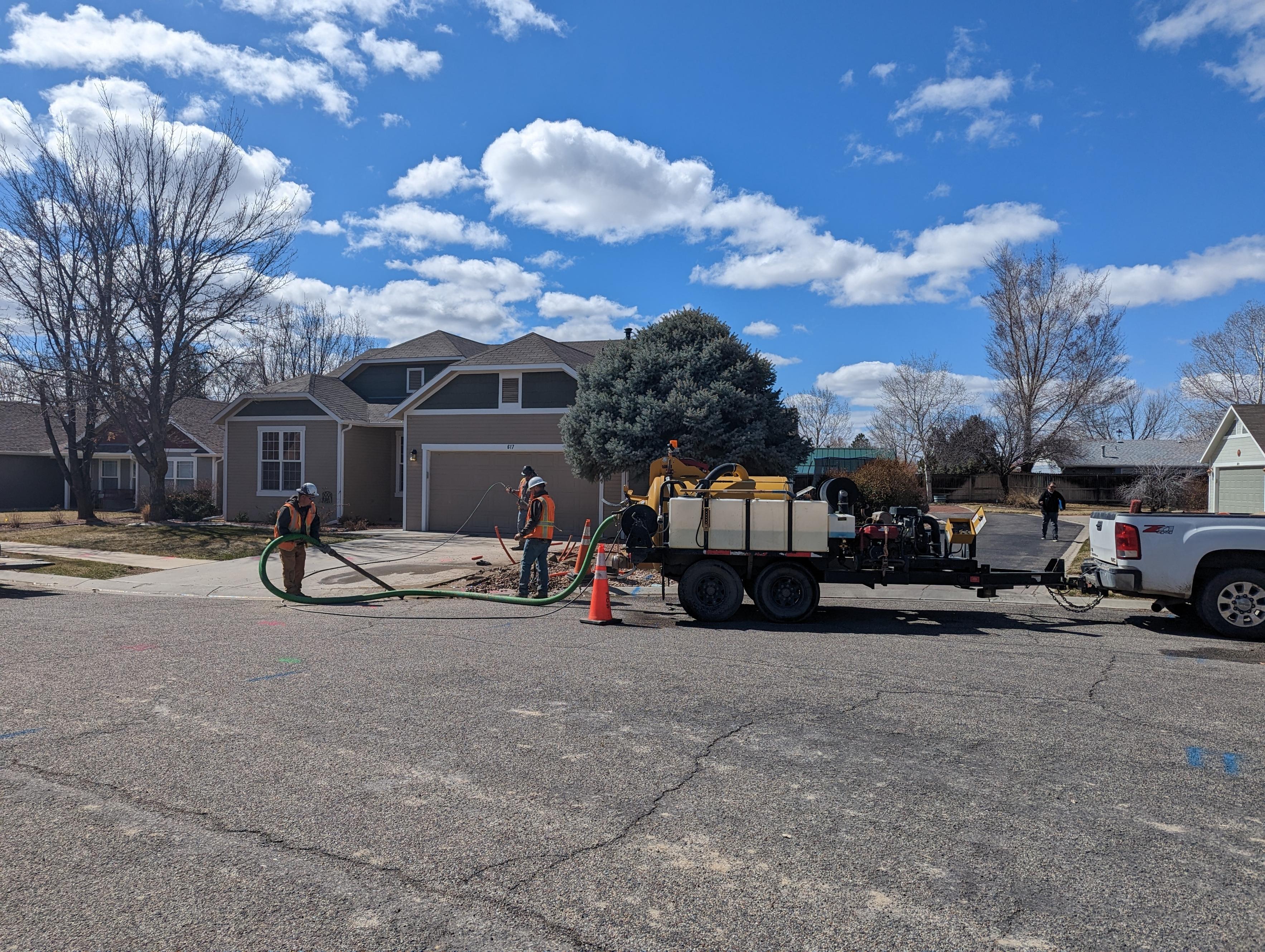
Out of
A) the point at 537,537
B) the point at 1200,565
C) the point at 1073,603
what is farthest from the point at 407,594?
the point at 1200,565

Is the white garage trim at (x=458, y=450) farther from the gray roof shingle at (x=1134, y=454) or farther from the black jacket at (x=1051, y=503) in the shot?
the gray roof shingle at (x=1134, y=454)

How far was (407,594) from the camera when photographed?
480 inches

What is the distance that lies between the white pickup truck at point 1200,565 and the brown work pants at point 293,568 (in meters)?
10.4

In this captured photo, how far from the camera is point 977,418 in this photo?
4338 centimetres

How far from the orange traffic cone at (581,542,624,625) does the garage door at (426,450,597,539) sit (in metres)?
11.3

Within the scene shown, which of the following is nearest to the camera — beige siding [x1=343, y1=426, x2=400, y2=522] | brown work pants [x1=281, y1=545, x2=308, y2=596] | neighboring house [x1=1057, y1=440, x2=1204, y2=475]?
brown work pants [x1=281, y1=545, x2=308, y2=596]

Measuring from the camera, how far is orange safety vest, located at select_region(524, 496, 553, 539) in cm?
1181

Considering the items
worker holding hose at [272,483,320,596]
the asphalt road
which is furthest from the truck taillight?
worker holding hose at [272,483,320,596]

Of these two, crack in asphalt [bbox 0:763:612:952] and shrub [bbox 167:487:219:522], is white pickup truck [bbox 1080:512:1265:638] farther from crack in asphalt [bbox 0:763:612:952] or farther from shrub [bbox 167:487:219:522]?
shrub [bbox 167:487:219:522]

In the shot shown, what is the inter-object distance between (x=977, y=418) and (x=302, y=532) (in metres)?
38.3

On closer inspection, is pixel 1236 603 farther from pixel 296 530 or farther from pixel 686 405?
pixel 296 530

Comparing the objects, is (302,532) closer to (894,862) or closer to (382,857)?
(382,857)

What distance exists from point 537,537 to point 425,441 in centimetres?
1242

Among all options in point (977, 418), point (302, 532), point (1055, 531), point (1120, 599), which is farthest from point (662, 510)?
point (977, 418)
